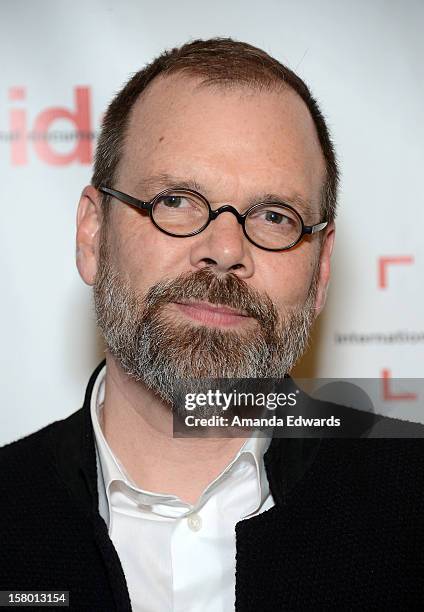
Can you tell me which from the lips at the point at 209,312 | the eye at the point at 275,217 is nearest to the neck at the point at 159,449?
the lips at the point at 209,312

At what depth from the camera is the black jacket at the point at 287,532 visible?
1.60 metres

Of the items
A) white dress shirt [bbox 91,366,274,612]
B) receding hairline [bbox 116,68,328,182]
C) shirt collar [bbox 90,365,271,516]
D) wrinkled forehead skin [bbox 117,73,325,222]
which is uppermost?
receding hairline [bbox 116,68,328,182]

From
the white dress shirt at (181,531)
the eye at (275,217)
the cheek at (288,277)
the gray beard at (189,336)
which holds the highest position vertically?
the eye at (275,217)

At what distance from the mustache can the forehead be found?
0.19 meters

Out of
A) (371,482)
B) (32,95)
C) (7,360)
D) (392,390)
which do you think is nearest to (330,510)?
(371,482)

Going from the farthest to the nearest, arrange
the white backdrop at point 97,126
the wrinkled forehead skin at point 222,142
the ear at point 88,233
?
the white backdrop at point 97,126, the ear at point 88,233, the wrinkled forehead skin at point 222,142

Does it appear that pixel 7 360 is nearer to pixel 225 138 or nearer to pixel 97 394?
pixel 97 394

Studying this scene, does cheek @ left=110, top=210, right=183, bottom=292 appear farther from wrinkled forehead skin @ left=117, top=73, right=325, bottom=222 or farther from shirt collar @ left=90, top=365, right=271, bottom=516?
shirt collar @ left=90, top=365, right=271, bottom=516

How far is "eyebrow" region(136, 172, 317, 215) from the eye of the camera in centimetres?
169

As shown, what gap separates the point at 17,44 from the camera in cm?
239

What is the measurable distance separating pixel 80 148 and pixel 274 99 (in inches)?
32.6

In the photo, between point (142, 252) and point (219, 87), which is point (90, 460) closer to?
point (142, 252)

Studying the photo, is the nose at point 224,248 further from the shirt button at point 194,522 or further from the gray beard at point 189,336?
the shirt button at point 194,522

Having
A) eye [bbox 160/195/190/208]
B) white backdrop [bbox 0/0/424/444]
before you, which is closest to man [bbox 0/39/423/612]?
eye [bbox 160/195/190/208]
